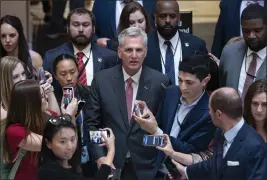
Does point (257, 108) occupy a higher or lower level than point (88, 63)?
lower

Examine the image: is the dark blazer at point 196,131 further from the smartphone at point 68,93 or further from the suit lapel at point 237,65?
the smartphone at point 68,93

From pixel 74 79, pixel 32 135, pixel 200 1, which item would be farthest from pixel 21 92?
pixel 200 1

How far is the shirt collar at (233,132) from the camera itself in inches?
189

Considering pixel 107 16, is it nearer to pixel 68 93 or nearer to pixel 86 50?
pixel 86 50

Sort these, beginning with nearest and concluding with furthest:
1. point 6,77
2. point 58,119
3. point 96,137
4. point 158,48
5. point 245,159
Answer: point 245,159, point 58,119, point 96,137, point 6,77, point 158,48

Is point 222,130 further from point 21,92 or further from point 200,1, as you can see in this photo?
point 200,1

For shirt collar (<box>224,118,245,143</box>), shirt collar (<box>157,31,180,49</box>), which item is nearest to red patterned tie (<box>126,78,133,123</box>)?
shirt collar (<box>157,31,180,49</box>)

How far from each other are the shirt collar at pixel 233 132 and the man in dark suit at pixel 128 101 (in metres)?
0.78

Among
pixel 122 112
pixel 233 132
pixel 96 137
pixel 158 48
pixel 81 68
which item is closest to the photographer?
pixel 233 132

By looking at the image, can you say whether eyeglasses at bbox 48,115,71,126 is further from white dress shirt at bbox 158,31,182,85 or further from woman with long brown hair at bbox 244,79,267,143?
white dress shirt at bbox 158,31,182,85

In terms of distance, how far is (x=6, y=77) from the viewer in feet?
18.3

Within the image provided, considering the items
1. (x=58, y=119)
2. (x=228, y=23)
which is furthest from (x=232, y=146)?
(x=228, y=23)

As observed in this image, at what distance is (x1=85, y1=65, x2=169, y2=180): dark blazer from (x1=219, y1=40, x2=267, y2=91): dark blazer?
1.74 ft

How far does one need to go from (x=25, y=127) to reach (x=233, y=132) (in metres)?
1.46
